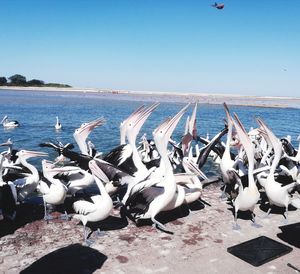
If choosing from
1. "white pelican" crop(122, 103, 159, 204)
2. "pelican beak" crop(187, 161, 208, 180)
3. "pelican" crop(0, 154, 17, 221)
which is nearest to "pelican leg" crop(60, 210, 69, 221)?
"pelican" crop(0, 154, 17, 221)

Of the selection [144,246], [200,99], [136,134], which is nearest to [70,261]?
[144,246]

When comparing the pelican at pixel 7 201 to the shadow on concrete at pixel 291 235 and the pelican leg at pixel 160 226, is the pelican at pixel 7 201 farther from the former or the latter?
the shadow on concrete at pixel 291 235

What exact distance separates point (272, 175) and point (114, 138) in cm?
1153

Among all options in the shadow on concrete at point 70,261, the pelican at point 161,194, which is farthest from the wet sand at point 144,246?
the pelican at point 161,194

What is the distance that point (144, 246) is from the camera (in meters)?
5.17

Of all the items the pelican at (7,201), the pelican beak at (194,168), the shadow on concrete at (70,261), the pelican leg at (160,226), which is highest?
the pelican beak at (194,168)

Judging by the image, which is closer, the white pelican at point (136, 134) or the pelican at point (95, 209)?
the pelican at point (95, 209)

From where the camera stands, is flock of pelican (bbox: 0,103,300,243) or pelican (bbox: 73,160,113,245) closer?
pelican (bbox: 73,160,113,245)

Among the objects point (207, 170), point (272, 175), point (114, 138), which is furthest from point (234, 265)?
point (114, 138)

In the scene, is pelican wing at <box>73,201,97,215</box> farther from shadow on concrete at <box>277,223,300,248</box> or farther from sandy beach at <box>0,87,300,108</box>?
sandy beach at <box>0,87,300,108</box>

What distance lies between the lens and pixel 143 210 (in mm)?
5918

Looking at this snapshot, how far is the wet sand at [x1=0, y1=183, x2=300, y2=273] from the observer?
457 centimetres

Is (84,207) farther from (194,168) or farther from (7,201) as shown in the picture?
(194,168)

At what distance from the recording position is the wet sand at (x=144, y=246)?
15.0ft
